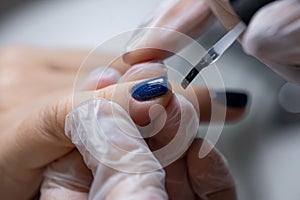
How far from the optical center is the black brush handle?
420 millimetres

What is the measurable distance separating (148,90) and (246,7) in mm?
115

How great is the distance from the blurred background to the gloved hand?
2.5 inches

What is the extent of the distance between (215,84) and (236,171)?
15cm

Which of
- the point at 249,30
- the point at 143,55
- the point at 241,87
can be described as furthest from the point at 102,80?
the point at 241,87

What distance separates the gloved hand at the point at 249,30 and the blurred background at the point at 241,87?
6 centimetres

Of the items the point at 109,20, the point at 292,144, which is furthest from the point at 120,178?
the point at 109,20

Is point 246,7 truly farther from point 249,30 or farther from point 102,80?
point 102,80

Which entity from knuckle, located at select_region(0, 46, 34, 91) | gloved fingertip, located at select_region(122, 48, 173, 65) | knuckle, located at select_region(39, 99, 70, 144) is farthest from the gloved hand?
knuckle, located at select_region(0, 46, 34, 91)

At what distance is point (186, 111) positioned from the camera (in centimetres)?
45

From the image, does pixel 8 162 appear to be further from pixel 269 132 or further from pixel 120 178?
pixel 269 132

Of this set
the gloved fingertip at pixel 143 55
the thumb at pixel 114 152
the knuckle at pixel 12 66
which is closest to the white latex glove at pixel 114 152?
the thumb at pixel 114 152

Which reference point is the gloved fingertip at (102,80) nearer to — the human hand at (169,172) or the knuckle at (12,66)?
the human hand at (169,172)

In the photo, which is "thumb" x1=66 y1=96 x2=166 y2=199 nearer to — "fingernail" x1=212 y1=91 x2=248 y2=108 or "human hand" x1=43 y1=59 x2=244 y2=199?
"human hand" x1=43 y1=59 x2=244 y2=199

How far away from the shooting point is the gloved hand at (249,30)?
1.32 feet
